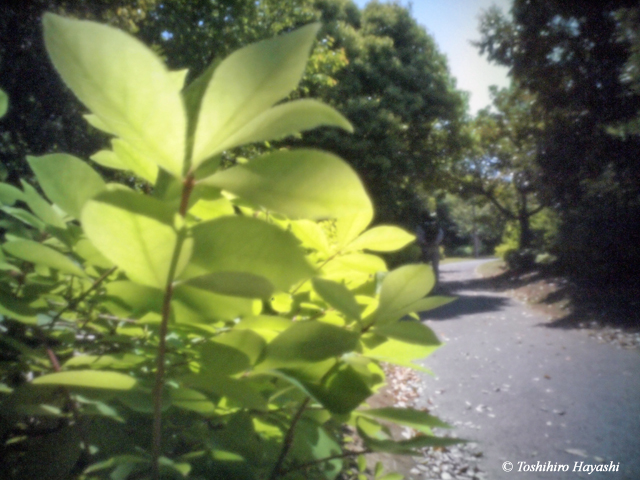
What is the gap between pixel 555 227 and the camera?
1310cm

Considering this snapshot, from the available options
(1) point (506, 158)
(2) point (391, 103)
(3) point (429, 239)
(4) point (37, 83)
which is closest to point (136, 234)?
(4) point (37, 83)

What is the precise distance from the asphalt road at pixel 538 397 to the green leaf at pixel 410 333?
7.58 ft

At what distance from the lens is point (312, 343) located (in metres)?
0.32

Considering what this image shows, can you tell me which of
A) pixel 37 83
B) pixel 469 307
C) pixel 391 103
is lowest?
pixel 469 307

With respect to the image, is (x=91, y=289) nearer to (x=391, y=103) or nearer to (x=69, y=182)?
(x=69, y=182)

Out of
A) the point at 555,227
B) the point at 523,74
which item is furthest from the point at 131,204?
the point at 555,227

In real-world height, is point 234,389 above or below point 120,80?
below

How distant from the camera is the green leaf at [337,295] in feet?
0.98

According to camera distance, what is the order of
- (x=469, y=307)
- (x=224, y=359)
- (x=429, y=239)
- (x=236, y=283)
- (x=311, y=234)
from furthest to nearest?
(x=429, y=239), (x=469, y=307), (x=311, y=234), (x=224, y=359), (x=236, y=283)

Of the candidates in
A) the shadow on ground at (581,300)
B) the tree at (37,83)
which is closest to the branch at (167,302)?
the tree at (37,83)

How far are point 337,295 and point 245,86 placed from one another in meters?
0.16

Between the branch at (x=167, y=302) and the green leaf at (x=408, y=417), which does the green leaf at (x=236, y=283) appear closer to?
the branch at (x=167, y=302)

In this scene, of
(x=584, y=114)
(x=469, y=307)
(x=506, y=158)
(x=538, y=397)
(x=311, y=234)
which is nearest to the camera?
(x=311, y=234)

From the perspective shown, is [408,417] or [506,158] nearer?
[408,417]
